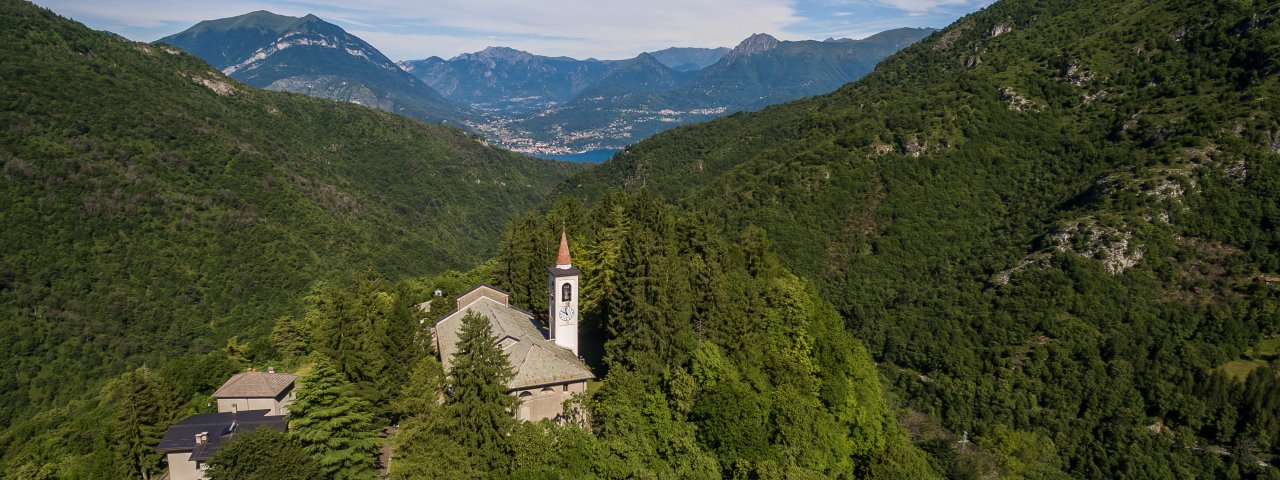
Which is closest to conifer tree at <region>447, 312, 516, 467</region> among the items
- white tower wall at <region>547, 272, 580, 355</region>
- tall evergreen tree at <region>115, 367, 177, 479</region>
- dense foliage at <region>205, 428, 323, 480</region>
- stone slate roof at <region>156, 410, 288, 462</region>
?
dense foliage at <region>205, 428, 323, 480</region>

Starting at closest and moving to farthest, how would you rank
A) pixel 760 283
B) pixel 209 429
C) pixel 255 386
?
pixel 209 429, pixel 255 386, pixel 760 283

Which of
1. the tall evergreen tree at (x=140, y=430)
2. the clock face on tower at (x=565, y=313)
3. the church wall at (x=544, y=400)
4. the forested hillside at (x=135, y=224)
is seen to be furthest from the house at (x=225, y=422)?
the forested hillside at (x=135, y=224)

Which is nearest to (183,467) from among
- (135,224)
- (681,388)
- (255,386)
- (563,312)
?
(255,386)

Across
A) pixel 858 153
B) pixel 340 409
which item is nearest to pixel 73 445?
pixel 340 409

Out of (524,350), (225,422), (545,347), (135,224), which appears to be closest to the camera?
(225,422)

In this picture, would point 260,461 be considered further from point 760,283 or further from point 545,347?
point 760,283

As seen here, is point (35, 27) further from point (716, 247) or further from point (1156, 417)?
point (1156, 417)
